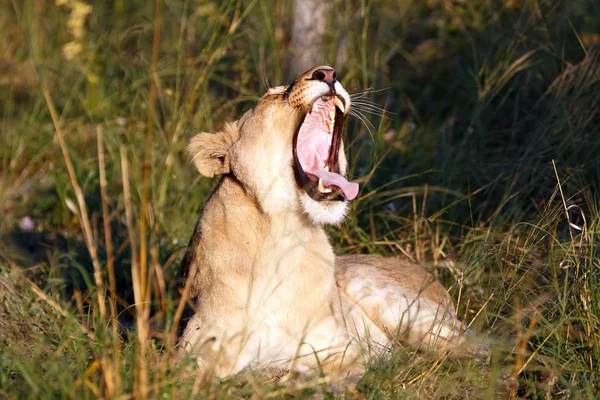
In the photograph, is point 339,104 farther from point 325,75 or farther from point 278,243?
point 278,243

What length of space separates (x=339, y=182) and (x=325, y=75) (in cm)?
45

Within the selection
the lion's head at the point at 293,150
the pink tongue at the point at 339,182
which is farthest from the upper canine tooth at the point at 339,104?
the pink tongue at the point at 339,182

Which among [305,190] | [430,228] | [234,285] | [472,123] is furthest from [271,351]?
[472,123]

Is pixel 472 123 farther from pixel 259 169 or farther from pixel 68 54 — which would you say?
pixel 68 54

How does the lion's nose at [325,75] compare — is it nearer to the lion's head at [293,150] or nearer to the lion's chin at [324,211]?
the lion's head at [293,150]

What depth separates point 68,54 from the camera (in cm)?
604

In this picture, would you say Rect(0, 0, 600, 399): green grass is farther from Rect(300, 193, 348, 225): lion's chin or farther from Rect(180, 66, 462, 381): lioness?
Rect(300, 193, 348, 225): lion's chin

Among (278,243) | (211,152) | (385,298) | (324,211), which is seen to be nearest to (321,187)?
(324,211)

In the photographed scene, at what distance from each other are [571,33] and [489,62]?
572 mm

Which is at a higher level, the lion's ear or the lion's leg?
the lion's ear

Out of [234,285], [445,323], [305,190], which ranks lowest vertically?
[445,323]

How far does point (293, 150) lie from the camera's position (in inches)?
144

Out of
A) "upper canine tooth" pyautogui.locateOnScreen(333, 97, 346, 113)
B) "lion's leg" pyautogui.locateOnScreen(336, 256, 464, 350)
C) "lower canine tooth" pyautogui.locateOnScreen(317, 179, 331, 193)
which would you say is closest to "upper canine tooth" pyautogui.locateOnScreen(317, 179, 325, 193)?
"lower canine tooth" pyautogui.locateOnScreen(317, 179, 331, 193)

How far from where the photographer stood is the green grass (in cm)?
321
